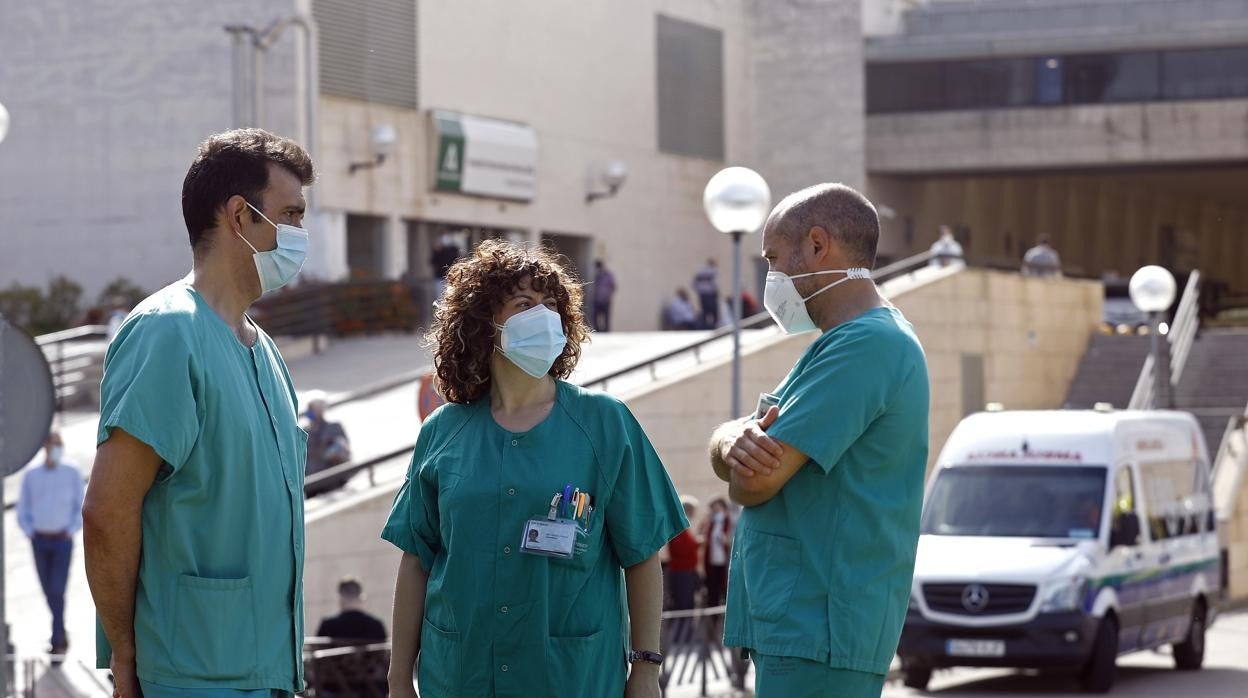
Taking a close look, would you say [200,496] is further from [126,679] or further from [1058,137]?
[1058,137]

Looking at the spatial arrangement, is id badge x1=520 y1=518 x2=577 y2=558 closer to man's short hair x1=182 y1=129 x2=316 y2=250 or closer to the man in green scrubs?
the man in green scrubs

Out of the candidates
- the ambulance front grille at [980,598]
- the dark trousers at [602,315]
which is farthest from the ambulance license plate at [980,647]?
the dark trousers at [602,315]

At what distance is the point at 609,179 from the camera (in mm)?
42531

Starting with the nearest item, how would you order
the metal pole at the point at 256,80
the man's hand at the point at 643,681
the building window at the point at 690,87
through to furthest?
the man's hand at the point at 643,681, the metal pole at the point at 256,80, the building window at the point at 690,87

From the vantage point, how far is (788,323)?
5715 millimetres

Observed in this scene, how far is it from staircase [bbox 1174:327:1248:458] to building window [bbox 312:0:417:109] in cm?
1479

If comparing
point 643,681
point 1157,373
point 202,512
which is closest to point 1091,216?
point 1157,373

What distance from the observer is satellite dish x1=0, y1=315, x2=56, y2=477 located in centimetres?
760

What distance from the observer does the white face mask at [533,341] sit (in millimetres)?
5164

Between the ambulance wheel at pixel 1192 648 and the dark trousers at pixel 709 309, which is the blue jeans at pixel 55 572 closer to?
the ambulance wheel at pixel 1192 648

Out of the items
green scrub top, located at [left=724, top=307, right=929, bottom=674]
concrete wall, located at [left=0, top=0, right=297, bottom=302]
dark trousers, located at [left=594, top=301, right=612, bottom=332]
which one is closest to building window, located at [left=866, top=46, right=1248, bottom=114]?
dark trousers, located at [left=594, top=301, right=612, bottom=332]

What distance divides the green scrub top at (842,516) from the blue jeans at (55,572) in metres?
12.1

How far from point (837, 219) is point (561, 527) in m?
1.13

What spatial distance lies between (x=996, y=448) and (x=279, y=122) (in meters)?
20.8
